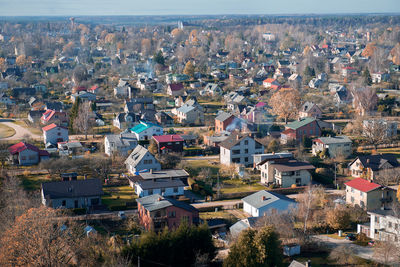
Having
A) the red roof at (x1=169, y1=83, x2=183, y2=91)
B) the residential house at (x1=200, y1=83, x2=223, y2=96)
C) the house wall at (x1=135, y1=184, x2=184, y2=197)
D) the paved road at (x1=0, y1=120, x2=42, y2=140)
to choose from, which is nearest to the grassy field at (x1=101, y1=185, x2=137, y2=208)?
the house wall at (x1=135, y1=184, x2=184, y2=197)

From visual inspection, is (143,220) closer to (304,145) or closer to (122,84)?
(304,145)

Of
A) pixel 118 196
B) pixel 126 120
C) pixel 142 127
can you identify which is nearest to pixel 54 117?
pixel 126 120

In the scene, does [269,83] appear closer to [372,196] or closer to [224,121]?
[224,121]

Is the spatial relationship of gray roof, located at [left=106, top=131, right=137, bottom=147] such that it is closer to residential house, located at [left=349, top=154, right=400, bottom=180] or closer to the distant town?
the distant town

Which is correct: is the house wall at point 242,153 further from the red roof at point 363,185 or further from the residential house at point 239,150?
the red roof at point 363,185

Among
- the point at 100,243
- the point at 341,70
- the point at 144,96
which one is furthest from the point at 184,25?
the point at 100,243

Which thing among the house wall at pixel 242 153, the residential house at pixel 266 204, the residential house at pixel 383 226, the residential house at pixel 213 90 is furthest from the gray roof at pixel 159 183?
the residential house at pixel 213 90
